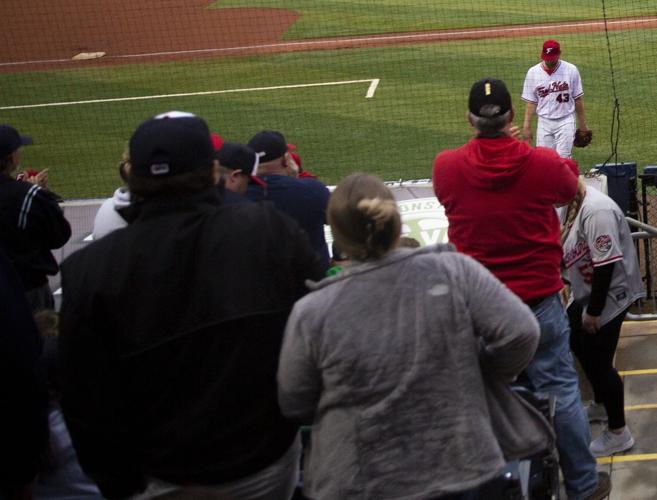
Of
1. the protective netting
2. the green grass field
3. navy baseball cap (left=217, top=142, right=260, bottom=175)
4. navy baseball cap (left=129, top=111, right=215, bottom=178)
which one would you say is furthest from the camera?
the green grass field

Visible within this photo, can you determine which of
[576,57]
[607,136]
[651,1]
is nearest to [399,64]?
[576,57]

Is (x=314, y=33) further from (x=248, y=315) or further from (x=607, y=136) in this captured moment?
(x=248, y=315)

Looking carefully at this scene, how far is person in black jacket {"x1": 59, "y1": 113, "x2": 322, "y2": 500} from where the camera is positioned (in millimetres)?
2510

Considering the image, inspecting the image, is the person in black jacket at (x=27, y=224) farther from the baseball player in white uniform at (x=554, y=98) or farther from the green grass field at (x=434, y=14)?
the green grass field at (x=434, y=14)

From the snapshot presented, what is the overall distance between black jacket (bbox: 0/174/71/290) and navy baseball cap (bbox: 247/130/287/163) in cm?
120

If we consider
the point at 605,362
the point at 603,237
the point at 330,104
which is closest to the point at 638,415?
the point at 605,362

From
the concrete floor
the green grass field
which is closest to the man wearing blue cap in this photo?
the concrete floor

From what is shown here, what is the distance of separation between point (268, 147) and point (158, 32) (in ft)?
69.6

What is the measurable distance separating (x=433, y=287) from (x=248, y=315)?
47 centimetres

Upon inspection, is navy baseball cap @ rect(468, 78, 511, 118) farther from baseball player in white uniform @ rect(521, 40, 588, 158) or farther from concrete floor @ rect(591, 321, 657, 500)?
baseball player in white uniform @ rect(521, 40, 588, 158)

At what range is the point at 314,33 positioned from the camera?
22922mm

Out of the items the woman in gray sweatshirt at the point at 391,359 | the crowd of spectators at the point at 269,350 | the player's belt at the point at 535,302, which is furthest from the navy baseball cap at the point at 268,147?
the woman in gray sweatshirt at the point at 391,359

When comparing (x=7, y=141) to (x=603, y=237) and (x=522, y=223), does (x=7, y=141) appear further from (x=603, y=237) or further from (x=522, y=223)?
(x=603, y=237)

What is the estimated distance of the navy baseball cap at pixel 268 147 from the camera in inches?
178
